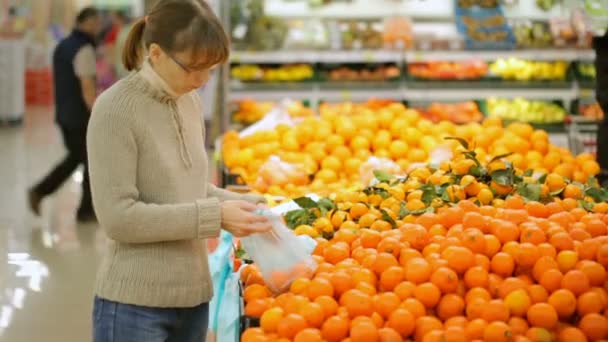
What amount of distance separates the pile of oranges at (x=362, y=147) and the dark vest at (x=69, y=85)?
2954 millimetres

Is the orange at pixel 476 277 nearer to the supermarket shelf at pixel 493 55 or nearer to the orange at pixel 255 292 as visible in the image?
the orange at pixel 255 292

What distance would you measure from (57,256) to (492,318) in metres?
5.41

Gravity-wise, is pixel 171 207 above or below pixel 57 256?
above

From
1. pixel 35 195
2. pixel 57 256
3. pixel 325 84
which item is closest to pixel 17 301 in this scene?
→ pixel 57 256

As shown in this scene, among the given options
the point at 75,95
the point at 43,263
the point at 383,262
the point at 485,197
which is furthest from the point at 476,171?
the point at 75,95

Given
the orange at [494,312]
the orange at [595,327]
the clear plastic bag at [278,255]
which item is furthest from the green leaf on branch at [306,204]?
the orange at [595,327]

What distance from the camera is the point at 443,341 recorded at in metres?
2.63

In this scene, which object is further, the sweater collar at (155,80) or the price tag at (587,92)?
the price tag at (587,92)

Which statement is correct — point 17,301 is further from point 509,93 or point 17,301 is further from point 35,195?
point 509,93

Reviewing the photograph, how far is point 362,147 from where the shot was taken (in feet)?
18.7

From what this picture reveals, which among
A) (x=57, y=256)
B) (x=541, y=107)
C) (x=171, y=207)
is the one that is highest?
(x=171, y=207)

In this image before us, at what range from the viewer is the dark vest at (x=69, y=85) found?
8742 millimetres

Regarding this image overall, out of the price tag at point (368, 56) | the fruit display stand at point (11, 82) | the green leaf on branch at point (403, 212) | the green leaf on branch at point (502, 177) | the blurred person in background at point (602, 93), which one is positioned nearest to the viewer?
the green leaf on branch at point (403, 212)

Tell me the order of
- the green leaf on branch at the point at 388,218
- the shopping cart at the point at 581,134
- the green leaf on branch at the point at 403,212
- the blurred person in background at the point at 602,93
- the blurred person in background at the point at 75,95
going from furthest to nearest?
the blurred person in background at the point at 75,95 < the shopping cart at the point at 581,134 < the blurred person in background at the point at 602,93 < the green leaf on branch at the point at 403,212 < the green leaf on branch at the point at 388,218
